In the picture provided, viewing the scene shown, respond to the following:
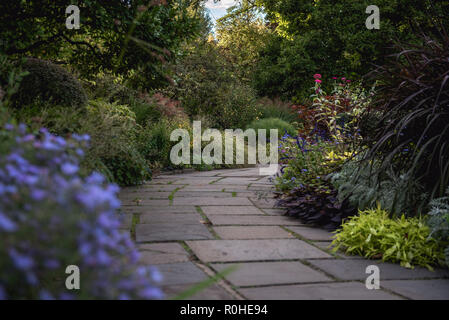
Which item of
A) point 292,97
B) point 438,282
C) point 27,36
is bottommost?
point 438,282

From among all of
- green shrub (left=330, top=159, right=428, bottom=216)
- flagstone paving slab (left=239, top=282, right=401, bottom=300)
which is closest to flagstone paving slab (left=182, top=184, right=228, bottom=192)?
green shrub (left=330, top=159, right=428, bottom=216)

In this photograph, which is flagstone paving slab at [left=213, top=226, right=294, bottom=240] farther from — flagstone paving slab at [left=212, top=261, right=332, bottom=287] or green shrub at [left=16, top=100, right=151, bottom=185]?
green shrub at [left=16, top=100, right=151, bottom=185]

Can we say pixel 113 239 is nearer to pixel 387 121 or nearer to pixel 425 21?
pixel 387 121

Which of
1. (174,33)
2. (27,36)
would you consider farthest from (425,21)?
(27,36)

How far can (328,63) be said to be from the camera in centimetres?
1264

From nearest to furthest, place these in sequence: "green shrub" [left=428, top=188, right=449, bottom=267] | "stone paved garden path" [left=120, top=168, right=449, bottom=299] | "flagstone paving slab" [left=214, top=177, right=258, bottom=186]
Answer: "stone paved garden path" [left=120, top=168, right=449, bottom=299]
"green shrub" [left=428, top=188, right=449, bottom=267]
"flagstone paving slab" [left=214, top=177, right=258, bottom=186]

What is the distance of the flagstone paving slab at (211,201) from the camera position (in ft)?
12.8

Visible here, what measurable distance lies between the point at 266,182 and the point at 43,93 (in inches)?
119

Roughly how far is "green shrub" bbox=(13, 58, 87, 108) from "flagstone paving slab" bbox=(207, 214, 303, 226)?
2001 mm

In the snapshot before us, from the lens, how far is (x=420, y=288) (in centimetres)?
201

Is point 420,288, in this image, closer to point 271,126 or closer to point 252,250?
point 252,250

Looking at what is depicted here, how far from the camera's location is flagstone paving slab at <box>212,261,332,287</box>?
1.97 metres

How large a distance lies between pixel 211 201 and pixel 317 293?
2.27 m

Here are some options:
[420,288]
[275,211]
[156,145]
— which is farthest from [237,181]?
[420,288]
